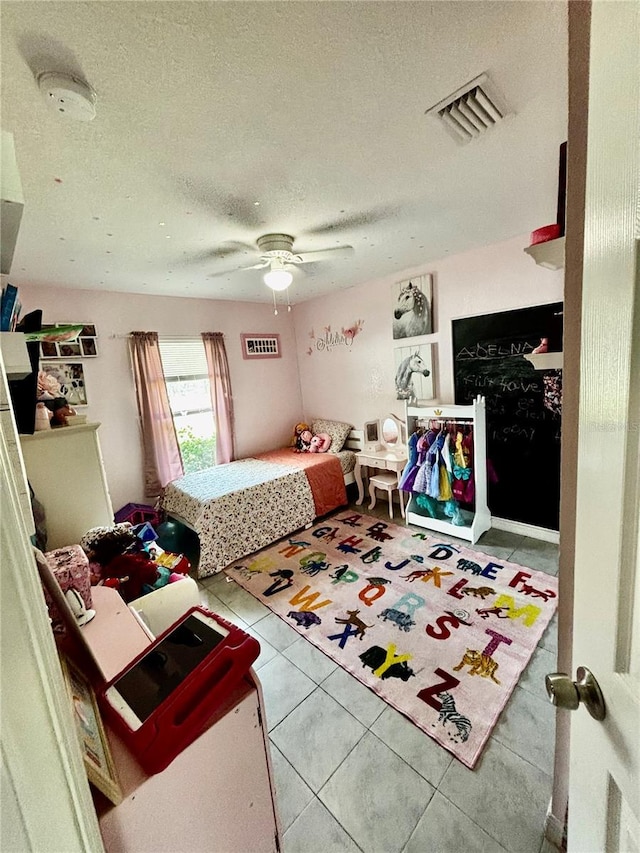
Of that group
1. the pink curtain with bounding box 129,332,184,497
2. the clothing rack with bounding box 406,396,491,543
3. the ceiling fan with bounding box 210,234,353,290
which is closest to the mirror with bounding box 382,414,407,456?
the clothing rack with bounding box 406,396,491,543

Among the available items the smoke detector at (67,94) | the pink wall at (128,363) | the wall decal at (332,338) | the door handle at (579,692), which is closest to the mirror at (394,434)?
the wall decal at (332,338)

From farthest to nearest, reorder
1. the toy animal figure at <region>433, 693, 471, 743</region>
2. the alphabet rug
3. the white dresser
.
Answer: the white dresser → the alphabet rug → the toy animal figure at <region>433, 693, 471, 743</region>

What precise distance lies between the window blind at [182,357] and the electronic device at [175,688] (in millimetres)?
3169

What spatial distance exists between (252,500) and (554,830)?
8.29 ft

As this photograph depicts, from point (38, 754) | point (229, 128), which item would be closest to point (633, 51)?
point (38, 754)

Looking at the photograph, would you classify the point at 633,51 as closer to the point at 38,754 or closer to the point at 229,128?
the point at 38,754

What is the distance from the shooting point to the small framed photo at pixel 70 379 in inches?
120

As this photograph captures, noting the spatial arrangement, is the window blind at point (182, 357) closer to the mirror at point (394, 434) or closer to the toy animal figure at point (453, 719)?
the mirror at point (394, 434)

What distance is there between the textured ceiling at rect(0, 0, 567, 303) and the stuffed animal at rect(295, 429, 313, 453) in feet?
8.07

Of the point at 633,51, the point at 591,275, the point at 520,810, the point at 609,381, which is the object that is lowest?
the point at 520,810

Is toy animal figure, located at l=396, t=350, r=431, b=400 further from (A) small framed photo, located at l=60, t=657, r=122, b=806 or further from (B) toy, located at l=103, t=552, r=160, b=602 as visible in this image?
(A) small framed photo, located at l=60, t=657, r=122, b=806

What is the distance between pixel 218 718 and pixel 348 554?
220 cm

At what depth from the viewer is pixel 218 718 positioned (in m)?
0.86

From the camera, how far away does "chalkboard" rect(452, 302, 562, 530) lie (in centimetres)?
275
